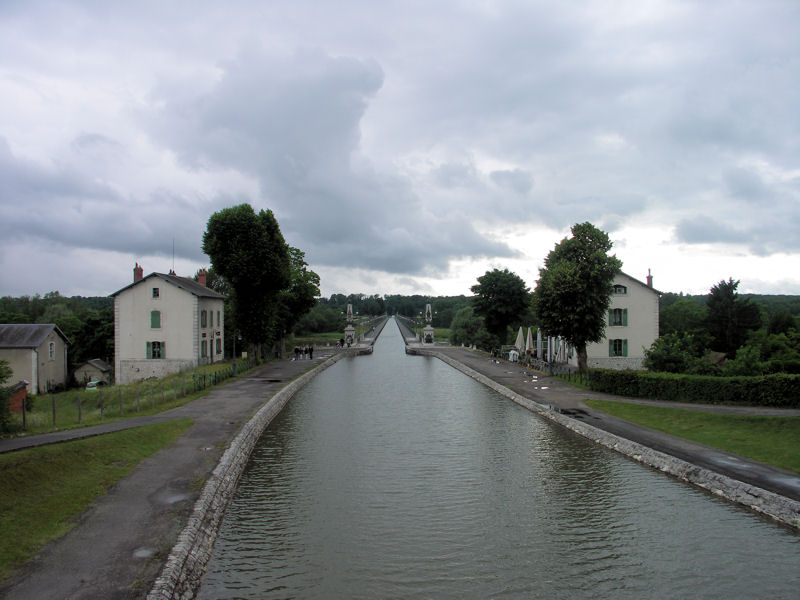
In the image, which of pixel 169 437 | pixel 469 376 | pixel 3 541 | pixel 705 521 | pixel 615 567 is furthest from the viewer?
pixel 469 376

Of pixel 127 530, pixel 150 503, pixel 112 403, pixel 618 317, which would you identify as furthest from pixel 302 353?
pixel 127 530

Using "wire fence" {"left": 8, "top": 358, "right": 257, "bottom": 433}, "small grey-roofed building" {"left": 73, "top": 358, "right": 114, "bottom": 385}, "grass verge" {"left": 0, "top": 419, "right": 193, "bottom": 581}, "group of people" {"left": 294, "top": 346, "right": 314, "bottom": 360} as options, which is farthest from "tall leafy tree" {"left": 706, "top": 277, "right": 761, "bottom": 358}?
"small grey-roofed building" {"left": 73, "top": 358, "right": 114, "bottom": 385}

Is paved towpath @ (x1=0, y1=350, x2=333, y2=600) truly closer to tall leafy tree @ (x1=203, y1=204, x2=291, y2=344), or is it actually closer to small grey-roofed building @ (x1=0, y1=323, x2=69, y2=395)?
small grey-roofed building @ (x1=0, y1=323, x2=69, y2=395)

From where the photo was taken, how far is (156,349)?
42906mm

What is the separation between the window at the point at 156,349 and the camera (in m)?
42.8

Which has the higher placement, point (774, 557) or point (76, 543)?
point (76, 543)

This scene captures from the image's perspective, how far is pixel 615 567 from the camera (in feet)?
37.7

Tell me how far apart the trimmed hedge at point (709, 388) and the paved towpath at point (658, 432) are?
0.78 m

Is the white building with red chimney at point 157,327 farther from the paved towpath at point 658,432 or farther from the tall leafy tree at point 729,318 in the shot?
the tall leafy tree at point 729,318

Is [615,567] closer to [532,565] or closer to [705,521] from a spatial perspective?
A: [532,565]

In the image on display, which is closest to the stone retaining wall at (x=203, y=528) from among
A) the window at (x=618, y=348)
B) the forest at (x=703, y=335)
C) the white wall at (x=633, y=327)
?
the forest at (x=703, y=335)

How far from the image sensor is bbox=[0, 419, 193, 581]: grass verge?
34.6 ft

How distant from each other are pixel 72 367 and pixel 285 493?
1571 inches

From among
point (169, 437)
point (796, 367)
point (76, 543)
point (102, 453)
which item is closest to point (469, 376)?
point (796, 367)
